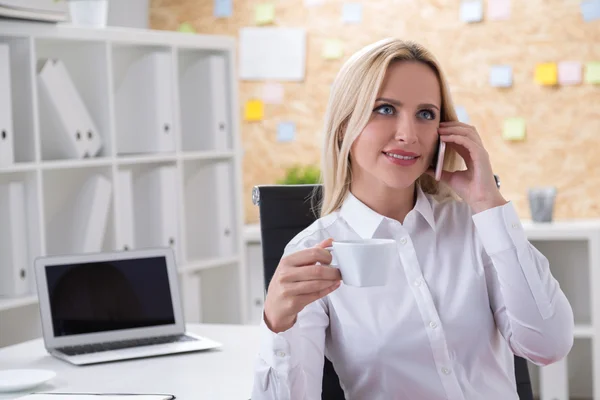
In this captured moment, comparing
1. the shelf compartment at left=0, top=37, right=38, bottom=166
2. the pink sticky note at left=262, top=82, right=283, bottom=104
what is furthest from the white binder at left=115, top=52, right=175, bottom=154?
the pink sticky note at left=262, top=82, right=283, bottom=104

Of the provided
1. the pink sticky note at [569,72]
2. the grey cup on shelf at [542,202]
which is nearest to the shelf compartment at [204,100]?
the grey cup on shelf at [542,202]

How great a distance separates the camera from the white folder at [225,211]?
342 cm

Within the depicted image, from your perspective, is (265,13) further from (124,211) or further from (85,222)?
(85,222)

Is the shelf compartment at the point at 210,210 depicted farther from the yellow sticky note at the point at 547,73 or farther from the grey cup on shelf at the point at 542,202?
the yellow sticky note at the point at 547,73

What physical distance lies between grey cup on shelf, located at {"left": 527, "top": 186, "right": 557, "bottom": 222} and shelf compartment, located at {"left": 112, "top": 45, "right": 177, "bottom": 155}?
1.38 meters

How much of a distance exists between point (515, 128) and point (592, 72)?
0.36m

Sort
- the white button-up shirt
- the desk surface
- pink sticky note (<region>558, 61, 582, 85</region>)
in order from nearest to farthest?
the white button-up shirt, the desk surface, pink sticky note (<region>558, 61, 582, 85</region>)

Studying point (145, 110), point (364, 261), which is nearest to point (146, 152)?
point (145, 110)

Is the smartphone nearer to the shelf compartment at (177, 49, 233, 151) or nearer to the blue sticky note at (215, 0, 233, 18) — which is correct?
the shelf compartment at (177, 49, 233, 151)

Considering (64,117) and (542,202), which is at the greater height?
(64,117)

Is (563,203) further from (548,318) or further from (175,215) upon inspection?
(548,318)

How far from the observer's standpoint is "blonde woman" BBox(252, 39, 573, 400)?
1.56m

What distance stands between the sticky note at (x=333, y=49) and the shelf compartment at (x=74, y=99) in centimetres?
116

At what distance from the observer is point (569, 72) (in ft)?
11.6
